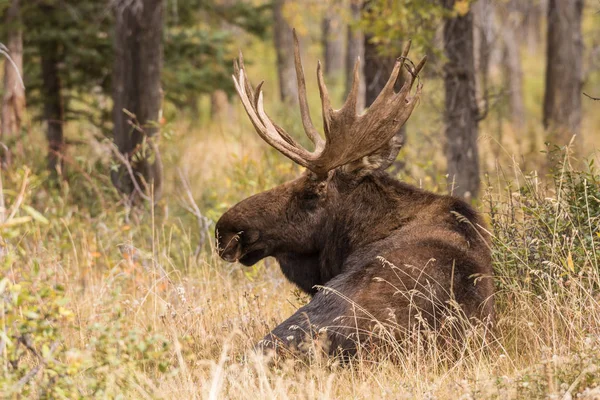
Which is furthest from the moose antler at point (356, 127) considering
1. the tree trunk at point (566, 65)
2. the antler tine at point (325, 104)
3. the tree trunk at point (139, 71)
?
the tree trunk at point (566, 65)

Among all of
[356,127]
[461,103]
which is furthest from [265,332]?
[461,103]

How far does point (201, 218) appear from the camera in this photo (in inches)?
309

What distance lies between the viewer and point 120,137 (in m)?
9.69

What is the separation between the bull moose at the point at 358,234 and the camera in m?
4.54

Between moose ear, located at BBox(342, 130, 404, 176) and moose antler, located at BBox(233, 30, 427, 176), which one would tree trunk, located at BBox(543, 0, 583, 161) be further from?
moose antler, located at BBox(233, 30, 427, 176)

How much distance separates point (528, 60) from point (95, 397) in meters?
47.6

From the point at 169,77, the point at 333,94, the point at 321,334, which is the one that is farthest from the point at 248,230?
the point at 333,94

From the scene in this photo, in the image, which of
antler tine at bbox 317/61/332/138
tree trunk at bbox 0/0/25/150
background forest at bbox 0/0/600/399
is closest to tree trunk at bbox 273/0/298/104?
background forest at bbox 0/0/600/399

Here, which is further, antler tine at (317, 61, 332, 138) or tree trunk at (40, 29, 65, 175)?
tree trunk at (40, 29, 65, 175)

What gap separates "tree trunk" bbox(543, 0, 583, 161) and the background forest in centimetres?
4

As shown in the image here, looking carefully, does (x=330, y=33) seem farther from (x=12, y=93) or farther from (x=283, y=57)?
(x=12, y=93)

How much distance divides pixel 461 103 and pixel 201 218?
366 cm

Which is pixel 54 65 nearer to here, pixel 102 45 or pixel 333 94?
pixel 102 45

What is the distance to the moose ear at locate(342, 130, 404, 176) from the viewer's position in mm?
5477
